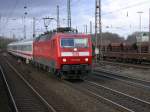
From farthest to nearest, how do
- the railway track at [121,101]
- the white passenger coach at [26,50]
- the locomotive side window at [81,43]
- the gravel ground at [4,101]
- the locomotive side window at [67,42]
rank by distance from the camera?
the white passenger coach at [26,50], the locomotive side window at [81,43], the locomotive side window at [67,42], the gravel ground at [4,101], the railway track at [121,101]

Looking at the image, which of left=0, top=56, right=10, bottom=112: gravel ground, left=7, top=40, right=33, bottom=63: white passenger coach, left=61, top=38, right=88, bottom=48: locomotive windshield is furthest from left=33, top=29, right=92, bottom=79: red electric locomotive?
left=7, top=40, right=33, bottom=63: white passenger coach

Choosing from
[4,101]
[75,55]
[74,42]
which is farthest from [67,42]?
[4,101]

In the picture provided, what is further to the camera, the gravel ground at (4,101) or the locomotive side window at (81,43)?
the locomotive side window at (81,43)

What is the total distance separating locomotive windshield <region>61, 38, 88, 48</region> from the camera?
2109cm

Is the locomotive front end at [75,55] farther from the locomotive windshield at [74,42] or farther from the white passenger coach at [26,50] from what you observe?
the white passenger coach at [26,50]

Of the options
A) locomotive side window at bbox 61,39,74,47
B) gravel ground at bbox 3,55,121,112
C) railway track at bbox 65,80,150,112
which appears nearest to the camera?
railway track at bbox 65,80,150,112

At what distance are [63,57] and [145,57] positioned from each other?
1745 centimetres

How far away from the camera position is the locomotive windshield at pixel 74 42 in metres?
21.1

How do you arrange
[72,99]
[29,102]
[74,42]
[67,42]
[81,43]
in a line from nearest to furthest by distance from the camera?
[29,102] < [72,99] < [67,42] < [74,42] < [81,43]

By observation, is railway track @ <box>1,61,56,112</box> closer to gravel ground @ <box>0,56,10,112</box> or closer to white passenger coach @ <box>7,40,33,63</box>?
gravel ground @ <box>0,56,10,112</box>

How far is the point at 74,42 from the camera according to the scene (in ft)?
69.9

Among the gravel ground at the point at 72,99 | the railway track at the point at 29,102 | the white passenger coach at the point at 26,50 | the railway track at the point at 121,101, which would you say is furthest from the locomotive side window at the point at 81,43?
the white passenger coach at the point at 26,50

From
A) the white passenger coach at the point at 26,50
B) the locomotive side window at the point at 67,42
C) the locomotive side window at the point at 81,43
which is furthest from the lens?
the white passenger coach at the point at 26,50

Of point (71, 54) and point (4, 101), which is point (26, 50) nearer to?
point (71, 54)
